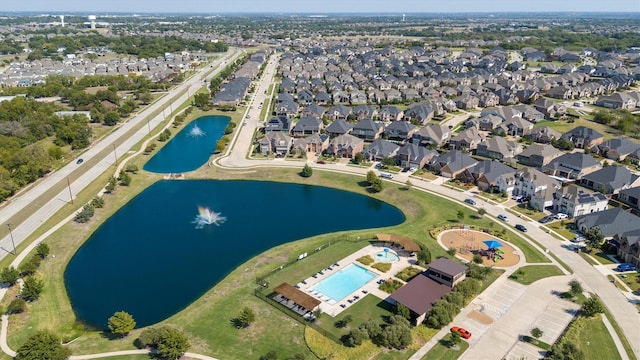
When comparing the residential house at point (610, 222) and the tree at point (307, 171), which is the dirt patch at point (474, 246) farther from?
the tree at point (307, 171)

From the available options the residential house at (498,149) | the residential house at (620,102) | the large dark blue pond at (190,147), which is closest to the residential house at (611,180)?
the residential house at (498,149)

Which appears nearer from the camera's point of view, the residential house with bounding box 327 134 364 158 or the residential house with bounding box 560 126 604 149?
the residential house with bounding box 327 134 364 158

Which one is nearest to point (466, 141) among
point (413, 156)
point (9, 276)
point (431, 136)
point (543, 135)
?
point (431, 136)

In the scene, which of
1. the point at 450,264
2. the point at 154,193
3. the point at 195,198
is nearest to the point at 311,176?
the point at 195,198

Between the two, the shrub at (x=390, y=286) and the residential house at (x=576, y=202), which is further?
the residential house at (x=576, y=202)

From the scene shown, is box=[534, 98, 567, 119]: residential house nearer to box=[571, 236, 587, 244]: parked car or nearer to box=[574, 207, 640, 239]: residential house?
box=[574, 207, 640, 239]: residential house

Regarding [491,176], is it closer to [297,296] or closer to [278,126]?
[297,296]

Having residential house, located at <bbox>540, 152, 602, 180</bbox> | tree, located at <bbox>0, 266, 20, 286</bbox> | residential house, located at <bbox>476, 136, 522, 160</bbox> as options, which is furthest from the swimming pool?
residential house, located at <bbox>476, 136, 522, 160</bbox>
